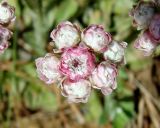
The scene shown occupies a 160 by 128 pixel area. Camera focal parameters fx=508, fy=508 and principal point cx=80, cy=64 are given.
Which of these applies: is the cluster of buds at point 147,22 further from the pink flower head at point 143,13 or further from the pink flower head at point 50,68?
the pink flower head at point 50,68

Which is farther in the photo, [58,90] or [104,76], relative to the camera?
[58,90]

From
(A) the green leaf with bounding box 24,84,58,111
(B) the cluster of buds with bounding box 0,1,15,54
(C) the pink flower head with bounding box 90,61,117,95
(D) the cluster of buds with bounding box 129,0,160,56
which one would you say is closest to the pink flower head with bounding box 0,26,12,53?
(B) the cluster of buds with bounding box 0,1,15,54

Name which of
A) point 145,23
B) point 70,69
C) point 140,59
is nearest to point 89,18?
point 140,59

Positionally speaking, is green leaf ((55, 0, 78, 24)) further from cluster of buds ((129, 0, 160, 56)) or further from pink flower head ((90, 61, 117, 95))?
pink flower head ((90, 61, 117, 95))

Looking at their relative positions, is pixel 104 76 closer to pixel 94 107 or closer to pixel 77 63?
pixel 77 63

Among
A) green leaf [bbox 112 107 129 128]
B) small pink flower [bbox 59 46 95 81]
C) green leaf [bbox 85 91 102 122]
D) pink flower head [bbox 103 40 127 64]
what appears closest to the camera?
small pink flower [bbox 59 46 95 81]

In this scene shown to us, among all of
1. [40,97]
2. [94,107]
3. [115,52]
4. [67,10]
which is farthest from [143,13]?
[40,97]

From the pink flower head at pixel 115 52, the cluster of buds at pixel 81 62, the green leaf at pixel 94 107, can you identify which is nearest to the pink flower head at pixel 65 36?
the cluster of buds at pixel 81 62
